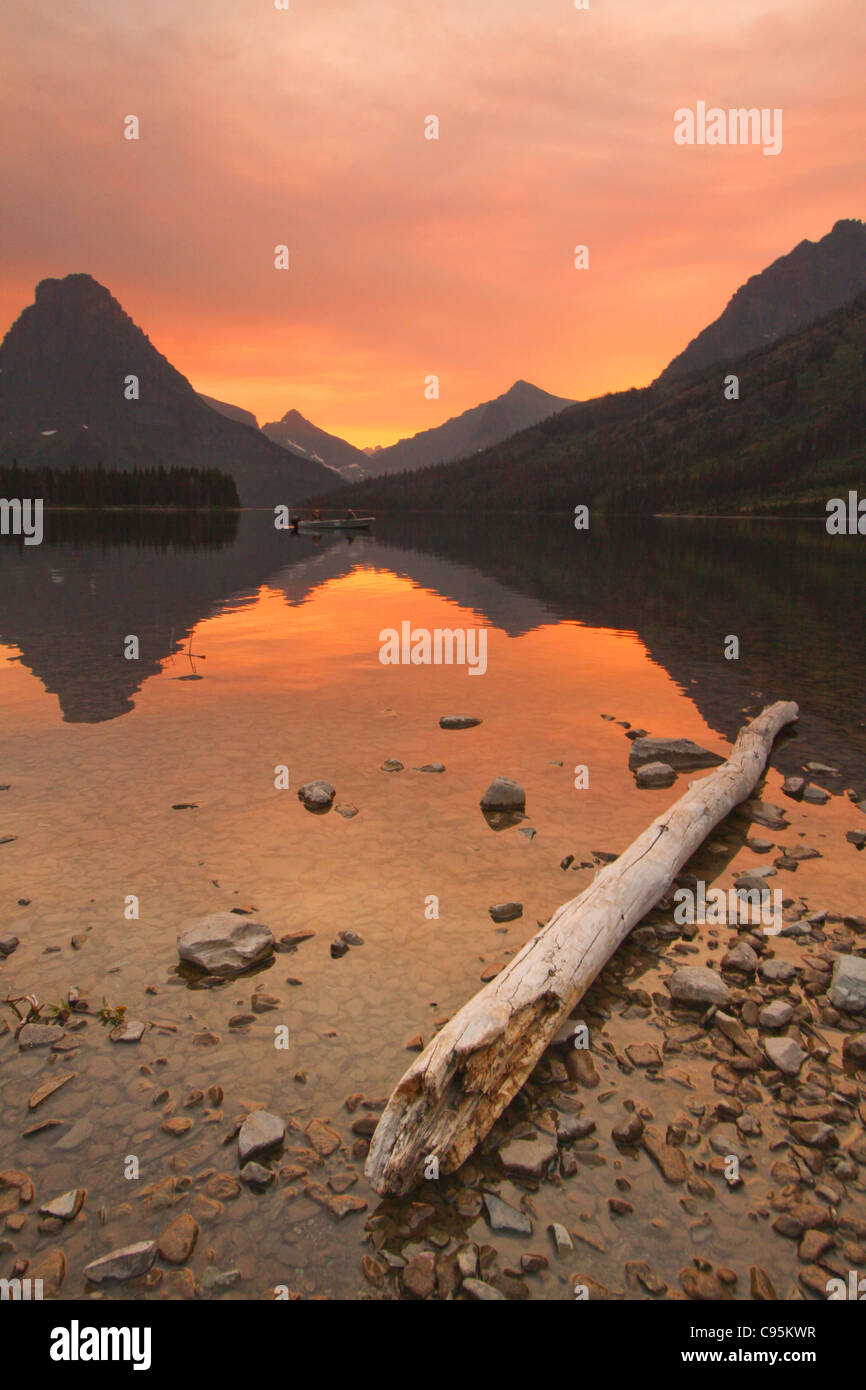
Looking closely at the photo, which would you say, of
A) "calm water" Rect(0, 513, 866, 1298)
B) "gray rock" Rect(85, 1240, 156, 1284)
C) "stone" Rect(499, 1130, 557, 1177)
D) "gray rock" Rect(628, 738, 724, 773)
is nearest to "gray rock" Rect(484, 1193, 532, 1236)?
"calm water" Rect(0, 513, 866, 1298)

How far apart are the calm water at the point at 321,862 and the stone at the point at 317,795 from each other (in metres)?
0.28

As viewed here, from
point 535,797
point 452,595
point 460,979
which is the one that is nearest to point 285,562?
point 452,595

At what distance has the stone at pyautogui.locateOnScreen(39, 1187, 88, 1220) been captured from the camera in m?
4.99

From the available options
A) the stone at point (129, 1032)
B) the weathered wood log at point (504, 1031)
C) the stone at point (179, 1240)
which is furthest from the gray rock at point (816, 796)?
the stone at point (179, 1240)

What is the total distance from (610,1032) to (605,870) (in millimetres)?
2295

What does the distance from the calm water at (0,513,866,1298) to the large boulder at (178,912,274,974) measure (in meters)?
0.29

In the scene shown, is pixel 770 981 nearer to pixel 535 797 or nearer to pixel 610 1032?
pixel 610 1032

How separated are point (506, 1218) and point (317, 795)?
26.1ft

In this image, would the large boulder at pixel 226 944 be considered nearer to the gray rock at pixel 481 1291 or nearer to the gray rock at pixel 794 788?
the gray rock at pixel 481 1291

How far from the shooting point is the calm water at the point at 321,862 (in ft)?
17.0

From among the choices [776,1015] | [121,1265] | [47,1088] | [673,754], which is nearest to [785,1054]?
[776,1015]
